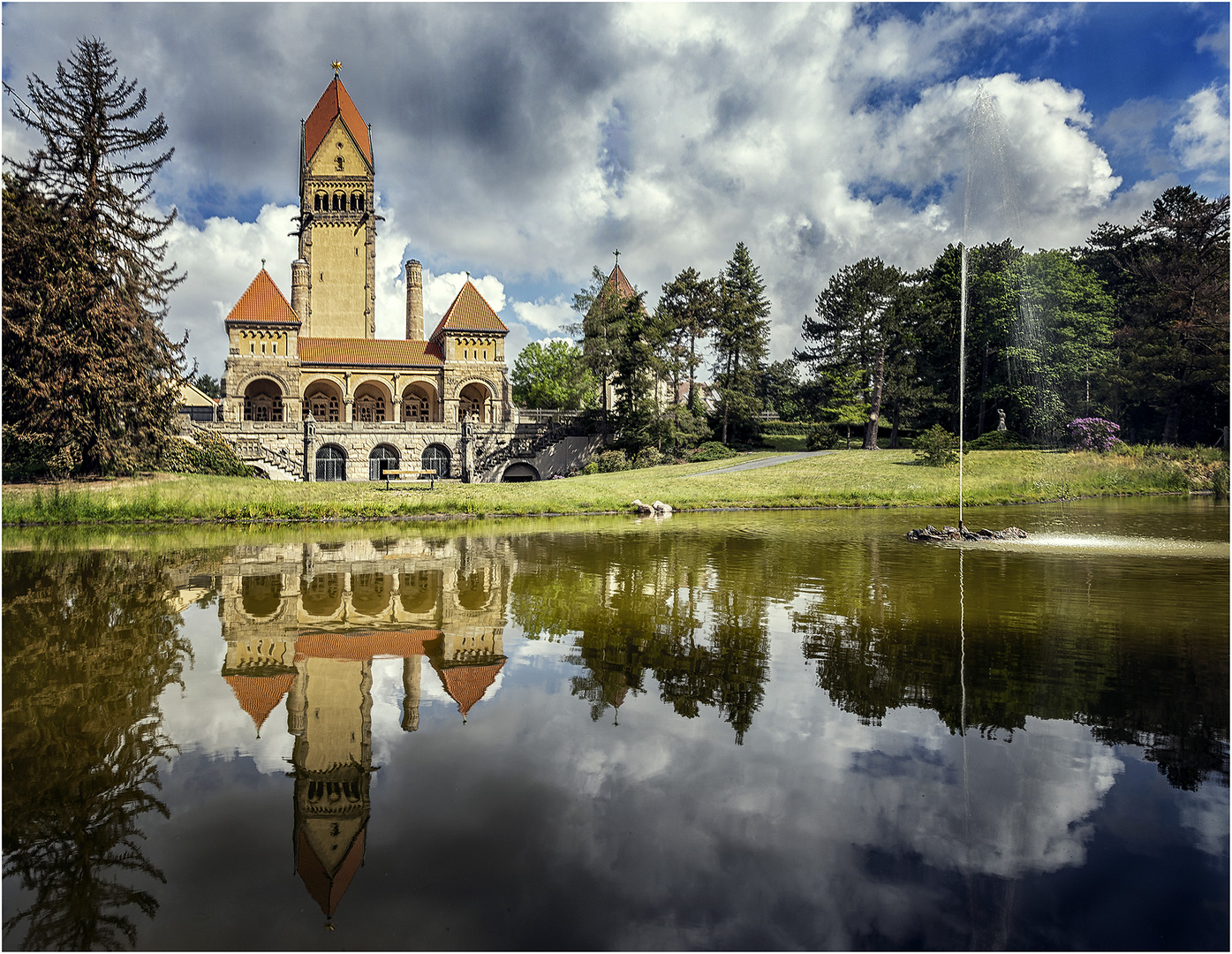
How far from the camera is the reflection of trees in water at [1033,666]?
481cm

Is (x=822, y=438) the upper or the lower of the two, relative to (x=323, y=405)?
lower

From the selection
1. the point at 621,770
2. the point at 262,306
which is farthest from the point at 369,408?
the point at 621,770

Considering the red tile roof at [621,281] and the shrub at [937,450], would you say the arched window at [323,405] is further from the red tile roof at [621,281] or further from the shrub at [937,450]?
the shrub at [937,450]

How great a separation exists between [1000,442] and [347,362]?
43519 millimetres

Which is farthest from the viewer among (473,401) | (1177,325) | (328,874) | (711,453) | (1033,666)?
(473,401)

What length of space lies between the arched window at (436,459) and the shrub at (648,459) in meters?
13.2

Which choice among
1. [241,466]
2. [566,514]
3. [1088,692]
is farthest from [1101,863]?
[241,466]

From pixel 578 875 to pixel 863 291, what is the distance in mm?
43301

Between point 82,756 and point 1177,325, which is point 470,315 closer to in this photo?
point 1177,325

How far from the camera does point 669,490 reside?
26.1 m

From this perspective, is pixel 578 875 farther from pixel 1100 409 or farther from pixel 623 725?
pixel 1100 409

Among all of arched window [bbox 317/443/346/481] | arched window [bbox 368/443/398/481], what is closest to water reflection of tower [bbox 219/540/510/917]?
arched window [bbox 317/443/346/481]

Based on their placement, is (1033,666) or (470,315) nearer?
(1033,666)

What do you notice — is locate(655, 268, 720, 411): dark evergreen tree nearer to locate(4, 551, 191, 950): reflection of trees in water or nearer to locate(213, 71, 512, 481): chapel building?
locate(213, 71, 512, 481): chapel building
